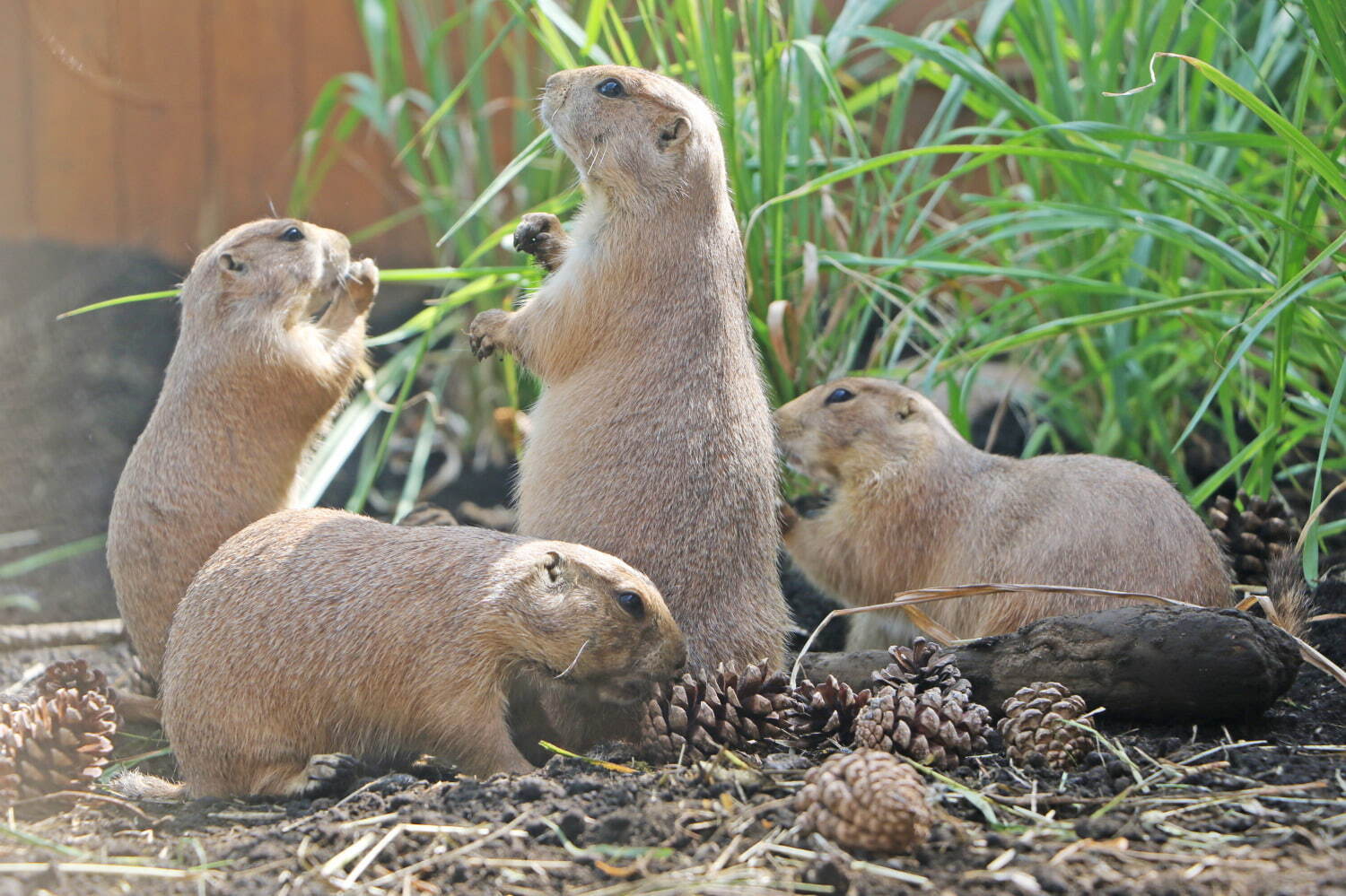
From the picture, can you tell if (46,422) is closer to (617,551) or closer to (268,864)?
(617,551)

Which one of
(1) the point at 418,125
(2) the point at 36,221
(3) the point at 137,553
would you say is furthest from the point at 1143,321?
(2) the point at 36,221

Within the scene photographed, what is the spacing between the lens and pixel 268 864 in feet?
7.66

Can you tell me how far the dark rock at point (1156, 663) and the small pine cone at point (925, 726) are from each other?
257 millimetres

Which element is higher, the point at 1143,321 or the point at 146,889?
the point at 1143,321

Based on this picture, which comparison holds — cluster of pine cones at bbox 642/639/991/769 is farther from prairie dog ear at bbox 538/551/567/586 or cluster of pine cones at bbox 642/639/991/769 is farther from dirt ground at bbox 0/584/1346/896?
prairie dog ear at bbox 538/551/567/586

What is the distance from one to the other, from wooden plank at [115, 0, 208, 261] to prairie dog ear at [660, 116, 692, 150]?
285cm

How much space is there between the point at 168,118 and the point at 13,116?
7.72 feet

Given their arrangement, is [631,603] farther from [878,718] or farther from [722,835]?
[722,835]

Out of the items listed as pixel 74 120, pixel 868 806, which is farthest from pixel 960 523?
pixel 74 120

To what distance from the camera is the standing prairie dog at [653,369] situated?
343 centimetres

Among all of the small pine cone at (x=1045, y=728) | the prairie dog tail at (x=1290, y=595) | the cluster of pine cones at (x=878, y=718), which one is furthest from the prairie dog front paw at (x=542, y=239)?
the prairie dog tail at (x=1290, y=595)

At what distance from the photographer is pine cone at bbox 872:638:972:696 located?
3055 mm

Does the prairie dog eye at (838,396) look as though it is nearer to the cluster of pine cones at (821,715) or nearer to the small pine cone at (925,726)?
the cluster of pine cones at (821,715)

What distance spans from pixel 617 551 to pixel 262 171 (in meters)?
4.94
